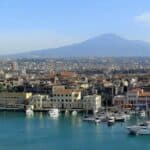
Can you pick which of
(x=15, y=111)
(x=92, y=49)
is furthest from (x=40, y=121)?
(x=92, y=49)

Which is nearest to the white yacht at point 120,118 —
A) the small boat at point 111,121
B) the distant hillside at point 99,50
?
the small boat at point 111,121

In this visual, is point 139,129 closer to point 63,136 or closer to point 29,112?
point 63,136

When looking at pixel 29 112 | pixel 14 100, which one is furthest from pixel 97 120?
pixel 14 100

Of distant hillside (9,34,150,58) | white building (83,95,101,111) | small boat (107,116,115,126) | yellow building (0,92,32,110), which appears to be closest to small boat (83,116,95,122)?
small boat (107,116,115,126)

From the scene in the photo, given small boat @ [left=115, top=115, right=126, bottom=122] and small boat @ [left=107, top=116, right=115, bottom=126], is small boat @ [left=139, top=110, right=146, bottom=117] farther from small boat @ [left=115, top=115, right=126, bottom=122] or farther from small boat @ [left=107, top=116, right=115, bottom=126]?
small boat @ [left=107, top=116, right=115, bottom=126]

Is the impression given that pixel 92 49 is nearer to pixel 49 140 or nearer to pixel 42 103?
pixel 42 103

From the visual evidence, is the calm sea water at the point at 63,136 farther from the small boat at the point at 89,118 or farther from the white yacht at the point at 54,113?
the white yacht at the point at 54,113
